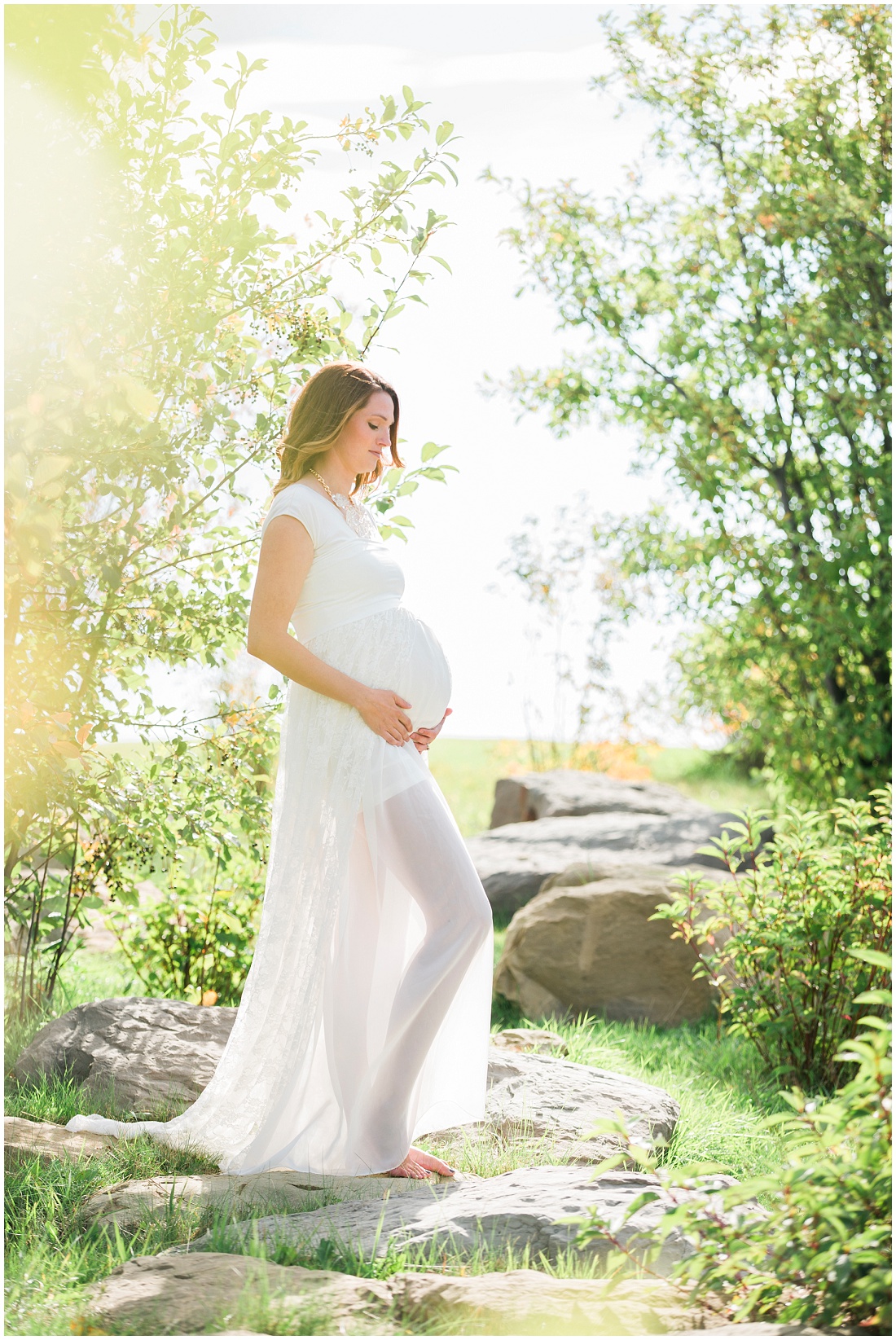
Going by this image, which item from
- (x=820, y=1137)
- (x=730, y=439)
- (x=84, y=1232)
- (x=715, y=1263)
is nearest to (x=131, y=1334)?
(x=84, y=1232)

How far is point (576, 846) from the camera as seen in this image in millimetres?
7398

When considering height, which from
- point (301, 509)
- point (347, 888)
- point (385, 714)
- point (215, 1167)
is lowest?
point (215, 1167)

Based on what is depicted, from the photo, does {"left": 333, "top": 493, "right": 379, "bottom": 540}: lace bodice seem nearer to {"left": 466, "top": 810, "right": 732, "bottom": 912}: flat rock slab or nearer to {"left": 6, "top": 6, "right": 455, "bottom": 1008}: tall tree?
{"left": 6, "top": 6, "right": 455, "bottom": 1008}: tall tree

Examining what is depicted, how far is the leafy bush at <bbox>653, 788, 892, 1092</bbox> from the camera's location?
4.09 meters

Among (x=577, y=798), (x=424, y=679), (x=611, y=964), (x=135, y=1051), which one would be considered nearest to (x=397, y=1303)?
(x=424, y=679)

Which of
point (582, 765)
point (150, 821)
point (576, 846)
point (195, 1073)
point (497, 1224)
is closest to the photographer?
point (497, 1224)

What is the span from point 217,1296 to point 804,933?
269 cm

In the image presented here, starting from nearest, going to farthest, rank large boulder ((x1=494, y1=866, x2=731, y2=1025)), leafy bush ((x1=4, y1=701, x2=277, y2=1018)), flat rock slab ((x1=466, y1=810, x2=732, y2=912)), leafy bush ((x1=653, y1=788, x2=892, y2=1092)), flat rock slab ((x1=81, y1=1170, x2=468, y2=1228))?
flat rock slab ((x1=81, y1=1170, x2=468, y2=1228)) < leafy bush ((x1=4, y1=701, x2=277, y2=1018)) < leafy bush ((x1=653, y1=788, x2=892, y2=1092)) < large boulder ((x1=494, y1=866, x2=731, y2=1025)) < flat rock slab ((x1=466, y1=810, x2=732, y2=912))

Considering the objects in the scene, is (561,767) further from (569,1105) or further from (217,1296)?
(217,1296)

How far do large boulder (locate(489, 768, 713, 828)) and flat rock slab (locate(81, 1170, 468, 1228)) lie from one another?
18.0 feet

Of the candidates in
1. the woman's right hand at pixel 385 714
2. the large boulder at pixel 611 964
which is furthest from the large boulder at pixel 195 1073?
the large boulder at pixel 611 964

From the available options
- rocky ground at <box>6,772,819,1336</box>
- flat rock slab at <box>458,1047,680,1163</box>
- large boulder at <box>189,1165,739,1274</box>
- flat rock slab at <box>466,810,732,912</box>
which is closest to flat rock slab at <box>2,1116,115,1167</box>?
rocky ground at <box>6,772,819,1336</box>

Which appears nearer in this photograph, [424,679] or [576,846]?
[424,679]

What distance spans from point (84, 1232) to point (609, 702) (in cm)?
921
